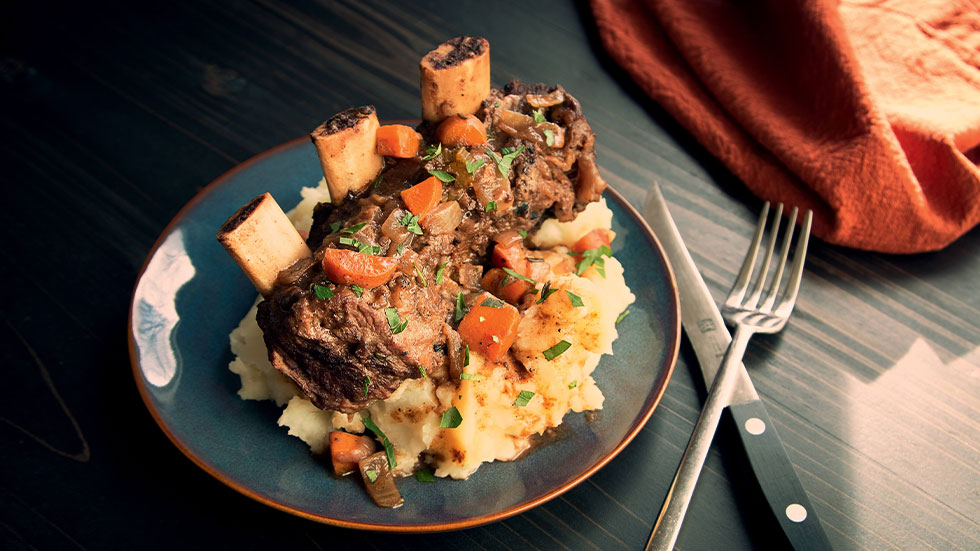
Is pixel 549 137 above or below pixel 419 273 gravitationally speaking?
above

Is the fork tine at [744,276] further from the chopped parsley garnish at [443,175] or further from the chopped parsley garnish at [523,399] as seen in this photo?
the chopped parsley garnish at [443,175]

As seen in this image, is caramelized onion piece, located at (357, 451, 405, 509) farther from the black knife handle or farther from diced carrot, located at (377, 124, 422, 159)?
the black knife handle

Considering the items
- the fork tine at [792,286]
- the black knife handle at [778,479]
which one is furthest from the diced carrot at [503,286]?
the fork tine at [792,286]

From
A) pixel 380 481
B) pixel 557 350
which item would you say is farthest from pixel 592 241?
pixel 380 481

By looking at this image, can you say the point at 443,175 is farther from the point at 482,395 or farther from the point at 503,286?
the point at 482,395

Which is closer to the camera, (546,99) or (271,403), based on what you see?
(271,403)

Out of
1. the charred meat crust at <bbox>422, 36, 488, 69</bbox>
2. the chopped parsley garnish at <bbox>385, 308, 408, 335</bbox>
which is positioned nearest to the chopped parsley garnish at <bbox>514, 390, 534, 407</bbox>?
the chopped parsley garnish at <bbox>385, 308, 408, 335</bbox>

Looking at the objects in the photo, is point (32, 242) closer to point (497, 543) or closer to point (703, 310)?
point (497, 543)
